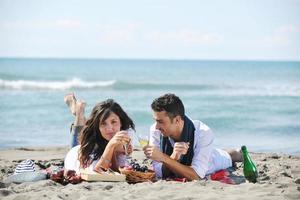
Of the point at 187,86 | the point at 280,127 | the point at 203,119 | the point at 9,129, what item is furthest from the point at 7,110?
the point at 187,86

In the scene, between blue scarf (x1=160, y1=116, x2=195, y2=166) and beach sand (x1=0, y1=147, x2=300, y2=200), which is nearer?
beach sand (x1=0, y1=147, x2=300, y2=200)

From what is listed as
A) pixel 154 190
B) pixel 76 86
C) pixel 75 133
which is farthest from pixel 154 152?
pixel 76 86

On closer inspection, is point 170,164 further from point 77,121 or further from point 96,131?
point 77,121

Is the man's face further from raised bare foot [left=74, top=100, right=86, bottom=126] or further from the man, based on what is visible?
raised bare foot [left=74, top=100, right=86, bottom=126]

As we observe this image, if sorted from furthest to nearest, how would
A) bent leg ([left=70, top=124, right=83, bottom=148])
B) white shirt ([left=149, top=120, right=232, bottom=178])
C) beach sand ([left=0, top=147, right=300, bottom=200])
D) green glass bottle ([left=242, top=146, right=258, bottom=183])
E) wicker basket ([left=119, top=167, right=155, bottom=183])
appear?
bent leg ([left=70, top=124, right=83, bottom=148])
green glass bottle ([left=242, top=146, right=258, bottom=183])
white shirt ([left=149, top=120, right=232, bottom=178])
wicker basket ([left=119, top=167, right=155, bottom=183])
beach sand ([left=0, top=147, right=300, bottom=200])

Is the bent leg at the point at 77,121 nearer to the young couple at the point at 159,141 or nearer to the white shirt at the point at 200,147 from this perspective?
the young couple at the point at 159,141

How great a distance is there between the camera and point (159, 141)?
698 cm

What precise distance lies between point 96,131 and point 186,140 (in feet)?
3.27

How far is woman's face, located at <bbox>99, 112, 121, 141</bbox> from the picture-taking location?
688 cm

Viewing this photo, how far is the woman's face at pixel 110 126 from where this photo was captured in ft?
22.6

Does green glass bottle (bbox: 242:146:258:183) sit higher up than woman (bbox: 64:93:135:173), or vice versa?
woman (bbox: 64:93:135:173)

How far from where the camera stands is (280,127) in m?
15.7

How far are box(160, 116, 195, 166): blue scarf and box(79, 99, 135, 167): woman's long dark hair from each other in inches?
17.5

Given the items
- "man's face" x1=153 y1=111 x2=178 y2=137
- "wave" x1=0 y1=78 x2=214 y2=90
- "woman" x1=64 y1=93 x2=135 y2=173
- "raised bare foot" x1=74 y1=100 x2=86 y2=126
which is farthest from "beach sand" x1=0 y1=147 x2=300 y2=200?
"wave" x1=0 y1=78 x2=214 y2=90
